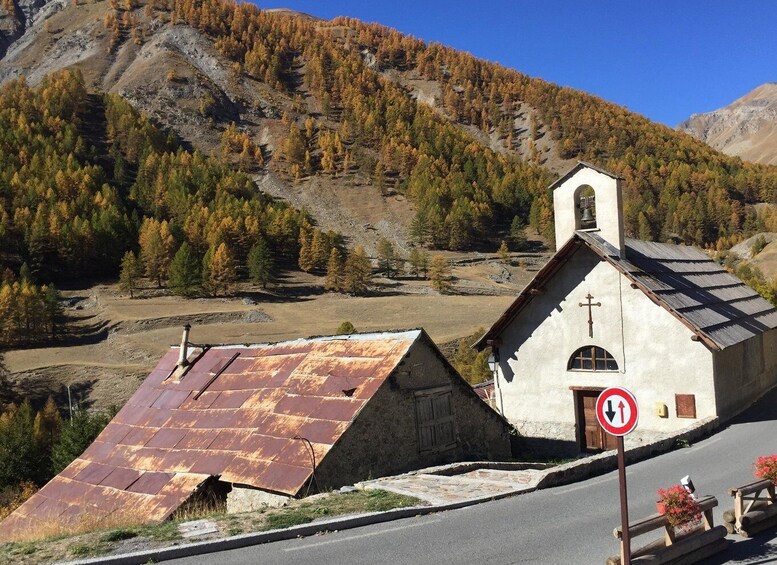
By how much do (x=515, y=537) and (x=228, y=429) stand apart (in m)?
8.31

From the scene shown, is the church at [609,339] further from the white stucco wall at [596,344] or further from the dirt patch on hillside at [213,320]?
the dirt patch on hillside at [213,320]

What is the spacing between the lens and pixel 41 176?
121 m

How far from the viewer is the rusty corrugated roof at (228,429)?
13047 millimetres

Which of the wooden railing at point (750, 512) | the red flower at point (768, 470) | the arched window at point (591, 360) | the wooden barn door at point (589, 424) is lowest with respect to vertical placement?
the wooden barn door at point (589, 424)

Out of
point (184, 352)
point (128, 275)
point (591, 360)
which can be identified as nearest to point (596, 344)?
point (591, 360)

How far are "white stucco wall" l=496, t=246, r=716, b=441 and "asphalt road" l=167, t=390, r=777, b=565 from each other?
235 inches

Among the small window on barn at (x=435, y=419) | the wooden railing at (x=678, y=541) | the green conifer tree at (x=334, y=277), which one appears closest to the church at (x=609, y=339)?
the small window on barn at (x=435, y=419)

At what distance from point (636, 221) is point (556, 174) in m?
48.5

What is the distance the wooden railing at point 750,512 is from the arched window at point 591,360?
33.7 feet

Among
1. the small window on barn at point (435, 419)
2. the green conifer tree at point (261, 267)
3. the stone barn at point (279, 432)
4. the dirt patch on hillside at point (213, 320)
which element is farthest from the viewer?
the green conifer tree at point (261, 267)

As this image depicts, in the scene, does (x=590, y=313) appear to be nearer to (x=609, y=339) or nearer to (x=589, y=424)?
(x=609, y=339)

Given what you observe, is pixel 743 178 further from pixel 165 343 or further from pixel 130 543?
pixel 130 543

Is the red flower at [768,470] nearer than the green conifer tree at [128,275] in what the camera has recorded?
Yes

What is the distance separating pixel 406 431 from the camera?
14.5 metres
